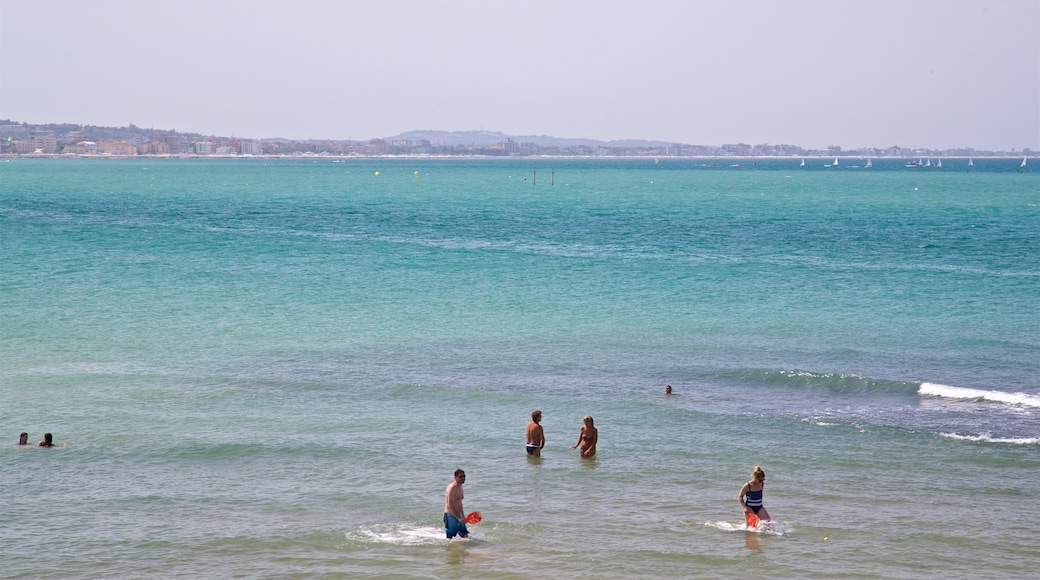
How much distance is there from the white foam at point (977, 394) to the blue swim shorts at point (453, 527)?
52.3ft

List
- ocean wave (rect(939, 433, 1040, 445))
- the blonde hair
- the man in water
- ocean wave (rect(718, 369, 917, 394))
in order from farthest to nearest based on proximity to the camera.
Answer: ocean wave (rect(718, 369, 917, 394)), ocean wave (rect(939, 433, 1040, 445)), the blonde hair, the man in water

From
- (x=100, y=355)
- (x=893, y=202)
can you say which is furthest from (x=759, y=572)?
(x=893, y=202)

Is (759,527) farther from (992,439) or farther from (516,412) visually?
(516,412)

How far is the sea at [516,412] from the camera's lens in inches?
725

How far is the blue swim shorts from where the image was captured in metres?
18.7

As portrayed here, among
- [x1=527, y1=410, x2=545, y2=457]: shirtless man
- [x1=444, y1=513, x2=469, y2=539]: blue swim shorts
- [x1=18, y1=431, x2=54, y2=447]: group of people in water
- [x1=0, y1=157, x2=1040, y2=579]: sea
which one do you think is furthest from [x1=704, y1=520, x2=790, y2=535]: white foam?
[x1=18, y1=431, x2=54, y2=447]: group of people in water

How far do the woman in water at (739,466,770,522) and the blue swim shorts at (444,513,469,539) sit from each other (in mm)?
5271

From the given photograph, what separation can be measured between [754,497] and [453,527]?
5664 millimetres

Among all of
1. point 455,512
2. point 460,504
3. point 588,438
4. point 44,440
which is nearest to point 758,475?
point 588,438

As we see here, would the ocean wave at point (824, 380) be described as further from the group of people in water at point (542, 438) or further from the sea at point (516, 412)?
the group of people in water at point (542, 438)

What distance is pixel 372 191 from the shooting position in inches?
5763

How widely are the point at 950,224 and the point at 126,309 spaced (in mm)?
66093

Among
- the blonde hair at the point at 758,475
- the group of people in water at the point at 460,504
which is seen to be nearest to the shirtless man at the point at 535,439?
the group of people in water at the point at 460,504

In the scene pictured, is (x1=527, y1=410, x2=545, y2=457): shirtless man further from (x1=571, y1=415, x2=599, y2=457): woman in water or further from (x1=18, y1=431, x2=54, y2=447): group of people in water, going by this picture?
(x1=18, y1=431, x2=54, y2=447): group of people in water
